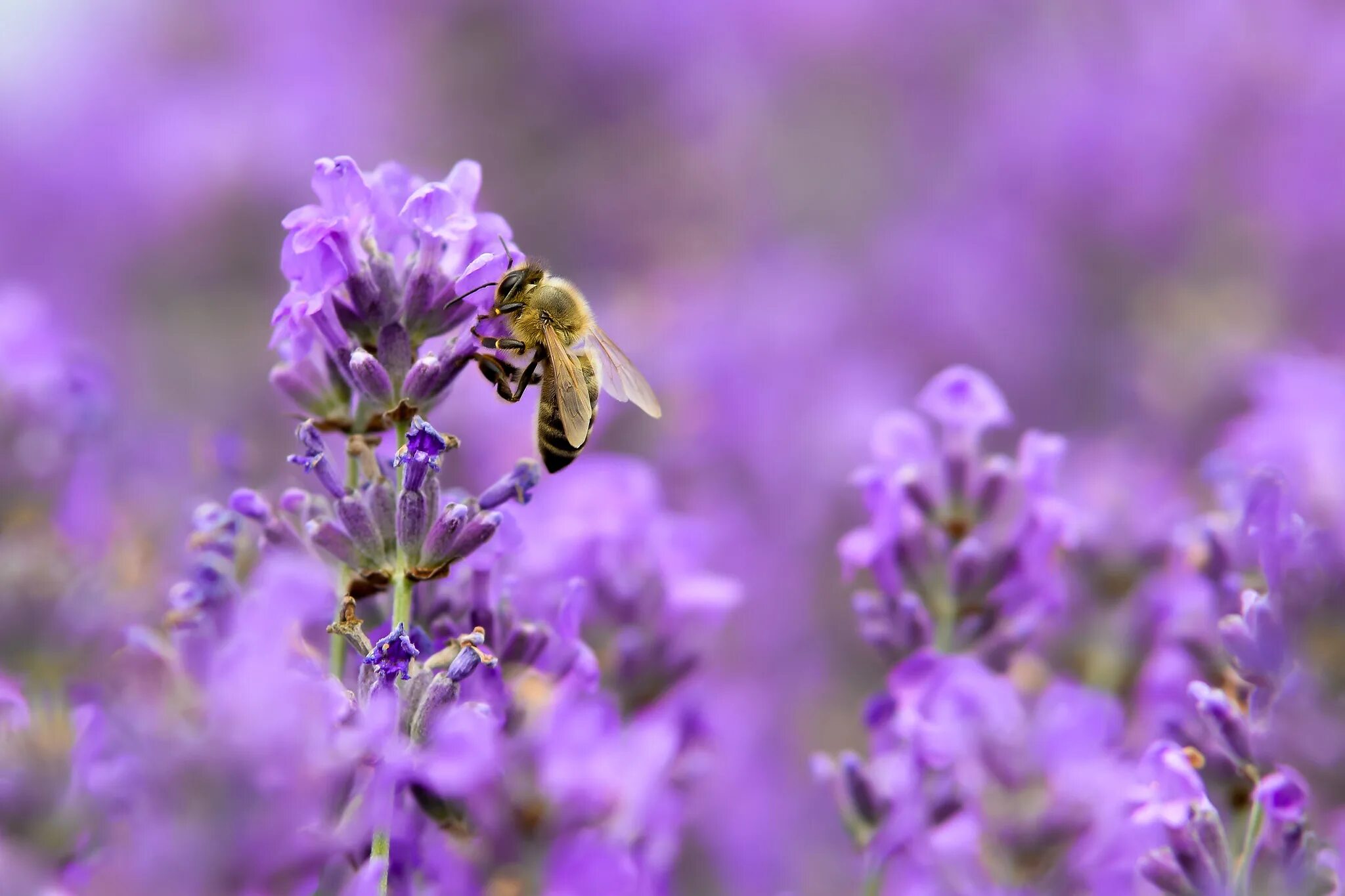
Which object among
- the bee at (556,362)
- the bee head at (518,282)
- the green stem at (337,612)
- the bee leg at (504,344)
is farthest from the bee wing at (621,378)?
the green stem at (337,612)

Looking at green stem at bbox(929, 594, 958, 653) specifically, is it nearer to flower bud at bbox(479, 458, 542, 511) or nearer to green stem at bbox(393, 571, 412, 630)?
flower bud at bbox(479, 458, 542, 511)

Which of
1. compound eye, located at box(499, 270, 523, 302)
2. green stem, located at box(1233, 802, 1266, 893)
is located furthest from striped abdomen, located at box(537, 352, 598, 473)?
green stem, located at box(1233, 802, 1266, 893)

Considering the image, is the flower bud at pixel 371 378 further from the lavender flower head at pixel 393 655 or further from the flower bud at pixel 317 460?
the lavender flower head at pixel 393 655

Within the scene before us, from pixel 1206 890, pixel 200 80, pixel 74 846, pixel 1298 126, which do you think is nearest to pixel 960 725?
pixel 1206 890

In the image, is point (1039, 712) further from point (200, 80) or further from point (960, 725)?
point (200, 80)

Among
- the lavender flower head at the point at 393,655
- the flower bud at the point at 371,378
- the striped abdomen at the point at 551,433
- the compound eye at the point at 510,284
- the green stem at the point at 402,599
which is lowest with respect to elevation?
the lavender flower head at the point at 393,655

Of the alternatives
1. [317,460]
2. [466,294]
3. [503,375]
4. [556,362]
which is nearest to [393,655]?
[317,460]
